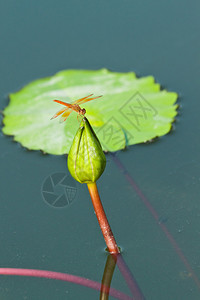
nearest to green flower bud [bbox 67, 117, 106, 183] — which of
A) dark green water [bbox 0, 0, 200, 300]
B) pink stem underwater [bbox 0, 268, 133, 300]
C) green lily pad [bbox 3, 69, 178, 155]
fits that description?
pink stem underwater [bbox 0, 268, 133, 300]

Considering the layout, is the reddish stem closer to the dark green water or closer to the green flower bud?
the green flower bud

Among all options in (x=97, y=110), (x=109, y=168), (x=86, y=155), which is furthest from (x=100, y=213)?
(x=97, y=110)

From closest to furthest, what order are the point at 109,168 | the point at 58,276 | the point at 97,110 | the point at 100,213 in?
1. the point at 100,213
2. the point at 58,276
3. the point at 109,168
4. the point at 97,110

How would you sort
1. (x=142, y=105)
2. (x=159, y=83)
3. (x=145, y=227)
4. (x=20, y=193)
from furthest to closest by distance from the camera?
(x=159, y=83) → (x=142, y=105) → (x=20, y=193) → (x=145, y=227)

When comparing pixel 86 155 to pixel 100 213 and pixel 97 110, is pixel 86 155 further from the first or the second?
pixel 97 110

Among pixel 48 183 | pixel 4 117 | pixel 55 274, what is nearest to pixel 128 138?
pixel 48 183

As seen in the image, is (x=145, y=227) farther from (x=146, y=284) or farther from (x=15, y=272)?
(x=15, y=272)
